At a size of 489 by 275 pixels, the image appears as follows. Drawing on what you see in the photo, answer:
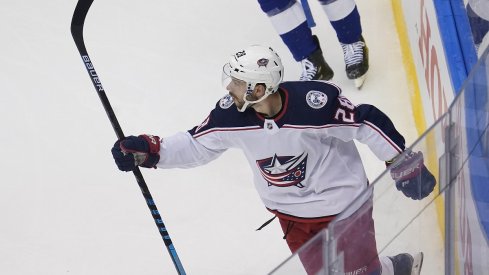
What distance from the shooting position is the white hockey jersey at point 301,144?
8.30 feet

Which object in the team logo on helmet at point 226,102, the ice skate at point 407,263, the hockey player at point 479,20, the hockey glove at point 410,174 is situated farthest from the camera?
the hockey player at point 479,20

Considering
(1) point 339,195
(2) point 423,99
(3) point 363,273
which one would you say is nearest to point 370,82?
(2) point 423,99

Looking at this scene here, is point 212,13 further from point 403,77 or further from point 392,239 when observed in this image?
point 392,239

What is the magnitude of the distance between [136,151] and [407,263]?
2.90 ft

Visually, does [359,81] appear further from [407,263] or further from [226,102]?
[407,263]

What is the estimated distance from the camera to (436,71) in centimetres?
311

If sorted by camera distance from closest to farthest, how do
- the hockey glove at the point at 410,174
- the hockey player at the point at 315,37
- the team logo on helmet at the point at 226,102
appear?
the hockey glove at the point at 410,174
the team logo on helmet at the point at 226,102
the hockey player at the point at 315,37

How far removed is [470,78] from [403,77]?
194cm

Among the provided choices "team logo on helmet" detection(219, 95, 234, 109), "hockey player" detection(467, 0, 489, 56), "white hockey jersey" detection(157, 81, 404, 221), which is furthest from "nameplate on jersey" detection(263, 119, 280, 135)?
"hockey player" detection(467, 0, 489, 56)

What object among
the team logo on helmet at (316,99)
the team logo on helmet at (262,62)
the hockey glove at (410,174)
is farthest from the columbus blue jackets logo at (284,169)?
the hockey glove at (410,174)

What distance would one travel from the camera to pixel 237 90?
98.6 inches

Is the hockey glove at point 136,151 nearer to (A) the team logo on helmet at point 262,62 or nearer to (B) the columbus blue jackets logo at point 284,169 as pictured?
(B) the columbus blue jackets logo at point 284,169

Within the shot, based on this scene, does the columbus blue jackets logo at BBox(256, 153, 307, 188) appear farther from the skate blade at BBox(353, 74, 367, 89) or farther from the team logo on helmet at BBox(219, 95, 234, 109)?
the skate blade at BBox(353, 74, 367, 89)

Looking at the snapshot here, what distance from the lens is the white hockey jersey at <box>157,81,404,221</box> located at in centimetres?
253
